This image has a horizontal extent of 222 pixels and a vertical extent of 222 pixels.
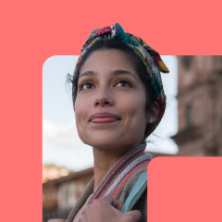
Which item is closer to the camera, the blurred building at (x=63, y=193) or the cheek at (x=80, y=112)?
the cheek at (x=80, y=112)

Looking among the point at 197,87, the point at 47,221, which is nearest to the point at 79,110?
the point at 47,221

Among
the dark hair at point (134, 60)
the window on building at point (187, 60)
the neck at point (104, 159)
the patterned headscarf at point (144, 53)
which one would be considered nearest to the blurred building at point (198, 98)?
the window on building at point (187, 60)

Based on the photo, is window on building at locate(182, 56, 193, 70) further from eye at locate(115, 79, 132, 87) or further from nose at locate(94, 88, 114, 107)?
nose at locate(94, 88, 114, 107)

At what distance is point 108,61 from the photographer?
1.69 metres

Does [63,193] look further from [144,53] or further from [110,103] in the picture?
[144,53]

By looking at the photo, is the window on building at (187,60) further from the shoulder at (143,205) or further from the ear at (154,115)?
the shoulder at (143,205)

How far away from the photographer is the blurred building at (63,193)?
1878mm

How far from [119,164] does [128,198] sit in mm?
199

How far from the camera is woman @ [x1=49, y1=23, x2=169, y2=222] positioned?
1611 millimetres

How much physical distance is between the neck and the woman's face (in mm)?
57

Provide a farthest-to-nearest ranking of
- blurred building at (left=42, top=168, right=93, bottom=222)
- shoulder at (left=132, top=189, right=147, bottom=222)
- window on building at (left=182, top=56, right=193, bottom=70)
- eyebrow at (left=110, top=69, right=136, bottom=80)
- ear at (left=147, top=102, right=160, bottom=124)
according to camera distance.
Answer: window on building at (left=182, top=56, right=193, bottom=70), blurred building at (left=42, top=168, right=93, bottom=222), ear at (left=147, top=102, right=160, bottom=124), eyebrow at (left=110, top=69, right=136, bottom=80), shoulder at (left=132, top=189, right=147, bottom=222)

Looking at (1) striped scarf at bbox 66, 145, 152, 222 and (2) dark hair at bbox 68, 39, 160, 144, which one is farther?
(2) dark hair at bbox 68, 39, 160, 144

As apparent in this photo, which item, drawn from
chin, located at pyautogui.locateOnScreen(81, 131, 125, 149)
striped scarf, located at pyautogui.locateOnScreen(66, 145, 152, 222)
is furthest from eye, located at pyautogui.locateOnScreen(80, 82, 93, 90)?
striped scarf, located at pyautogui.locateOnScreen(66, 145, 152, 222)

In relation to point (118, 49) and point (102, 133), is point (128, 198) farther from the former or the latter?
point (118, 49)
